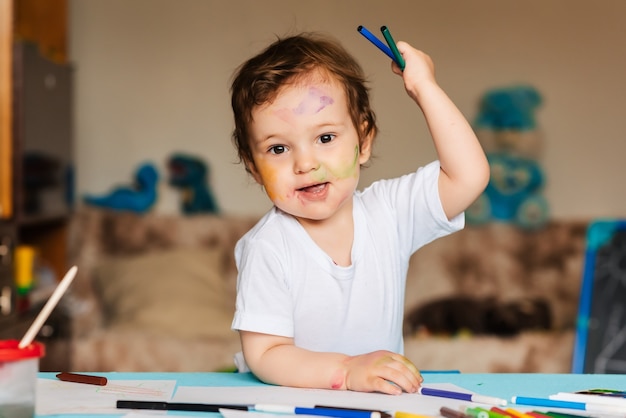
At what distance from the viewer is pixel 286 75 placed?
Result: 46.4 inches

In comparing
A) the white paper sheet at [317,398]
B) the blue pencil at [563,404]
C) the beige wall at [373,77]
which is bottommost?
the blue pencil at [563,404]

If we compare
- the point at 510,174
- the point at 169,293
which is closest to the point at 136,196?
the point at 169,293

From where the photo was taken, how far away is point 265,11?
358cm

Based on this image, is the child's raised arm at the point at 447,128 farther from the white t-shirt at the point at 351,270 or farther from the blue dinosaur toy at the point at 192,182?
the blue dinosaur toy at the point at 192,182

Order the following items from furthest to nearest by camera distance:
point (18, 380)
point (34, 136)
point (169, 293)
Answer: point (169, 293)
point (34, 136)
point (18, 380)

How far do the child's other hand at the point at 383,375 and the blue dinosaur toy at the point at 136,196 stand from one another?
2.68m

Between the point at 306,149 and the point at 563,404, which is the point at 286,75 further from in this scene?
the point at 563,404

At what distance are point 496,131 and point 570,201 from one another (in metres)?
0.44

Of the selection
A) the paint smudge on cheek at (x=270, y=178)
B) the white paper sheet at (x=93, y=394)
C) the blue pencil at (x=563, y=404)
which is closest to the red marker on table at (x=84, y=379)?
the white paper sheet at (x=93, y=394)

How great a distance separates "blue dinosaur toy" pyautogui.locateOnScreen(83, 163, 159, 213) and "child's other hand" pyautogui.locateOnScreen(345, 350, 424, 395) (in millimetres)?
2676

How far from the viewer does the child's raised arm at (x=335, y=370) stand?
931 millimetres

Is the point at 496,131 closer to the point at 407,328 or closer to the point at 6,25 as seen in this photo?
the point at 407,328

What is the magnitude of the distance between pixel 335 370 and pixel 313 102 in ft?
1.21

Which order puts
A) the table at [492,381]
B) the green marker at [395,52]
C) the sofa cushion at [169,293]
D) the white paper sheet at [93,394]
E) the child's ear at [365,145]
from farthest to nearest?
the sofa cushion at [169,293] → the child's ear at [365,145] → the green marker at [395,52] → the table at [492,381] → the white paper sheet at [93,394]
